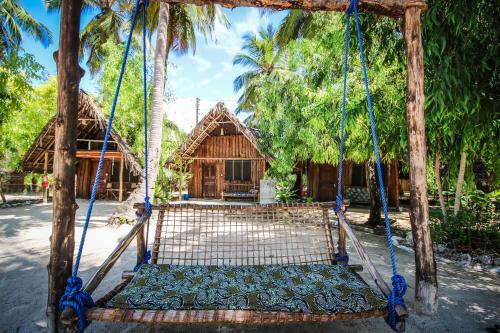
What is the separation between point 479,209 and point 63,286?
5907mm

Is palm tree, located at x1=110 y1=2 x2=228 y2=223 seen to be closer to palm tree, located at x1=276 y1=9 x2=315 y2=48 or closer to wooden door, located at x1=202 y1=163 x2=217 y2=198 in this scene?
palm tree, located at x1=276 y1=9 x2=315 y2=48

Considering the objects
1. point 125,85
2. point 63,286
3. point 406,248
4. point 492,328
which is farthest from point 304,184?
point 63,286

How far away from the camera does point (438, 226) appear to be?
4.53 m

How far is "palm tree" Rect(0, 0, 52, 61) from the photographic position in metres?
11.9

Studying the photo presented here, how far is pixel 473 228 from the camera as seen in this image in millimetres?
4371

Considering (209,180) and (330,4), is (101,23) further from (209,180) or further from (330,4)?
(330,4)

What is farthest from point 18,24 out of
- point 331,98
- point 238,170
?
point 331,98

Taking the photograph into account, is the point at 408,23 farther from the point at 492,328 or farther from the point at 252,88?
the point at 252,88

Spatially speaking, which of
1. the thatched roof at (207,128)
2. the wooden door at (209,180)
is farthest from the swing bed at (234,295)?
the wooden door at (209,180)

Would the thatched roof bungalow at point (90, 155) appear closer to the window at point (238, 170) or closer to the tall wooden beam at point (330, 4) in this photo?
the window at point (238, 170)

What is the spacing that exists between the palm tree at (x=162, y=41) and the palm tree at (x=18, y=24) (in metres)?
7.88

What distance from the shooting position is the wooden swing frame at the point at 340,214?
177cm

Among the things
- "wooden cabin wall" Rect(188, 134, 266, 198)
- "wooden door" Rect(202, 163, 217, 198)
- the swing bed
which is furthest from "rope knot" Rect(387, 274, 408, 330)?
"wooden door" Rect(202, 163, 217, 198)

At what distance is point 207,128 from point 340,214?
10.5 meters
